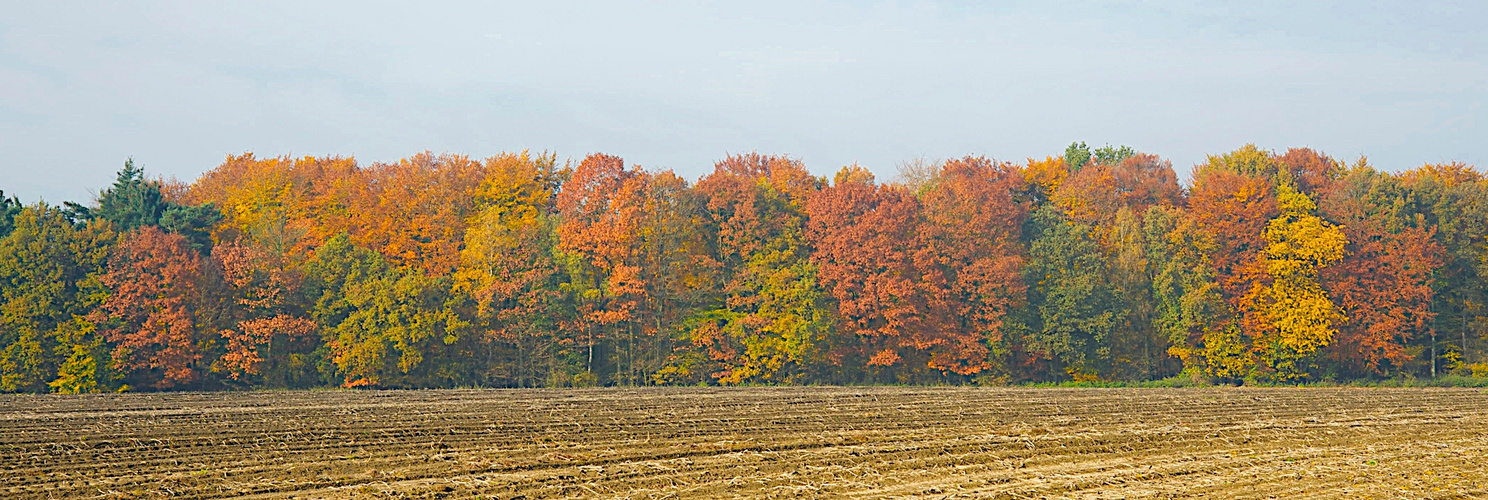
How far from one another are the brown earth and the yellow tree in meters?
16.4

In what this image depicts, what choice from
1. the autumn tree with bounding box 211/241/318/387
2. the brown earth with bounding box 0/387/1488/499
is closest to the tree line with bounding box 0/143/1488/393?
the autumn tree with bounding box 211/241/318/387

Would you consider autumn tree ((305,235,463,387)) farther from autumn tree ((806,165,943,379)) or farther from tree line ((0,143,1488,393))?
autumn tree ((806,165,943,379))

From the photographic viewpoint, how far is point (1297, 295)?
54219mm

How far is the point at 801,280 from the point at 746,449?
34178 millimetres

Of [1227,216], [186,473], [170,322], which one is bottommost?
[186,473]

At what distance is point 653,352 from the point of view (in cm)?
5638

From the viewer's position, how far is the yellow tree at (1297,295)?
5369 cm

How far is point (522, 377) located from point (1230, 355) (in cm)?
2894

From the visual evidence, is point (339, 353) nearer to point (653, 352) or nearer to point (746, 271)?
point (653, 352)

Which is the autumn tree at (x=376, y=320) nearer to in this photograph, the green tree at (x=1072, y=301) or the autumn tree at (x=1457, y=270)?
the green tree at (x=1072, y=301)

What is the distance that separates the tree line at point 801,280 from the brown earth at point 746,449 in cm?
1454

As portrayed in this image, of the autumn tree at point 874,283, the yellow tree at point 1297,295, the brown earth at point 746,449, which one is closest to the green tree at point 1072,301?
the autumn tree at point 874,283

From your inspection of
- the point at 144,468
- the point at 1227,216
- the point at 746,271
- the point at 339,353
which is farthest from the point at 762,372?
the point at 144,468

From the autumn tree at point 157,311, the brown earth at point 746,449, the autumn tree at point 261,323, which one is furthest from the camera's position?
the autumn tree at point 261,323
